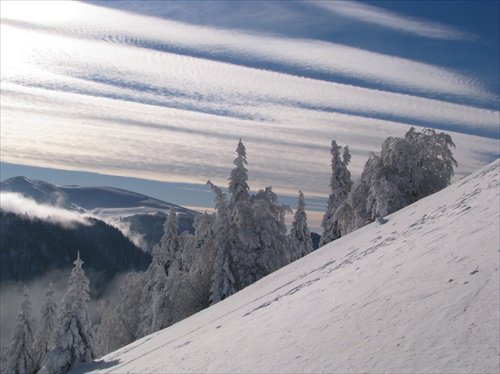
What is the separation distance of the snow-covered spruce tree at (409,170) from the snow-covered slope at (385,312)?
26.6 feet

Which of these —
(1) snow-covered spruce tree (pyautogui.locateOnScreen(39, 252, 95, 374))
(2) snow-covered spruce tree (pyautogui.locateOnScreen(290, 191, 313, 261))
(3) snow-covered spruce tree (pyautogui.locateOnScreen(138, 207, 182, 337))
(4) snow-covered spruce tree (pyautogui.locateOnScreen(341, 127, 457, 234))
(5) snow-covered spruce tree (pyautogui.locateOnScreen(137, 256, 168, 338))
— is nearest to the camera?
(1) snow-covered spruce tree (pyautogui.locateOnScreen(39, 252, 95, 374))

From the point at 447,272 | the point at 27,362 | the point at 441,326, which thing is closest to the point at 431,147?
the point at 447,272

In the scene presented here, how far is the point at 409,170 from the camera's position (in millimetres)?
23734

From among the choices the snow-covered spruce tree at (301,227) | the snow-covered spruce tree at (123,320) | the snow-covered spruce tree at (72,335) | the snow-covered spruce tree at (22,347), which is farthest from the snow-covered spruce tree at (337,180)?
the snow-covered spruce tree at (22,347)

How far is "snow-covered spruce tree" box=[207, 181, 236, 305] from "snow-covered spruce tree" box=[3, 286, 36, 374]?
16.3m

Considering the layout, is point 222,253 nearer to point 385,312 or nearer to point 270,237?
point 270,237

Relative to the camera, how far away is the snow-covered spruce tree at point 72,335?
69.1 ft

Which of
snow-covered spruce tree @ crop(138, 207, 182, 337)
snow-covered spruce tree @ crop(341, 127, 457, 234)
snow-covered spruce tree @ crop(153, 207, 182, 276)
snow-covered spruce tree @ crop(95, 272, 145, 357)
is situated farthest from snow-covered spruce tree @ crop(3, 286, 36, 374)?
snow-covered spruce tree @ crop(341, 127, 457, 234)

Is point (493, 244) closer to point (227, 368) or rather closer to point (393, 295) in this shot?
point (393, 295)

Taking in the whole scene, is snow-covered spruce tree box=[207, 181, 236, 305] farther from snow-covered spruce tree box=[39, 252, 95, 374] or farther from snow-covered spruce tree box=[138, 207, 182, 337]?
snow-covered spruce tree box=[39, 252, 95, 374]

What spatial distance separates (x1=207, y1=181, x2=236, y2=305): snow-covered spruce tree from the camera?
25.7 meters

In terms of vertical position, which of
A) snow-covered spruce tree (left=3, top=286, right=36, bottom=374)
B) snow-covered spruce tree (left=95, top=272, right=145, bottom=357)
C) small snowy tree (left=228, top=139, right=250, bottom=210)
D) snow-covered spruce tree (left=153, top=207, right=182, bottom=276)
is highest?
small snowy tree (left=228, top=139, right=250, bottom=210)

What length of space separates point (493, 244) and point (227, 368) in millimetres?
4979

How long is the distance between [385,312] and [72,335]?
17633 mm
